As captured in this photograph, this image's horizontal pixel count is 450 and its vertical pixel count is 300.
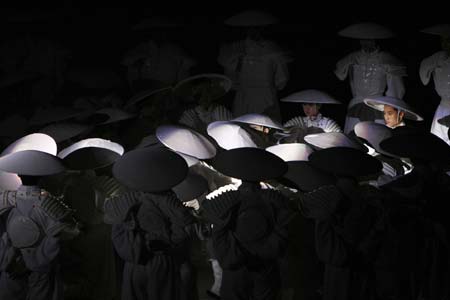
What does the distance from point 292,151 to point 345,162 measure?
943 millimetres

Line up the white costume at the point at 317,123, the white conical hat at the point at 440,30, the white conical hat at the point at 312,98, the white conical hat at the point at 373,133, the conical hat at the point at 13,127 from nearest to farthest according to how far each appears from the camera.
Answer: the white conical hat at the point at 373,133, the conical hat at the point at 13,127, the white conical hat at the point at 312,98, the white costume at the point at 317,123, the white conical hat at the point at 440,30

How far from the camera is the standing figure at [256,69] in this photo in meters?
9.35

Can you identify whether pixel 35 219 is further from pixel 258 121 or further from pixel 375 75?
pixel 375 75

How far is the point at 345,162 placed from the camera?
20.5 ft

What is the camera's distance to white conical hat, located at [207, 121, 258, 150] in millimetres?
7469

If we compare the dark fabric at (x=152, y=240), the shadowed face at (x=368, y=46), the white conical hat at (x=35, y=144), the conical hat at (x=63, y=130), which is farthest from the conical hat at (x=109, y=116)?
the shadowed face at (x=368, y=46)

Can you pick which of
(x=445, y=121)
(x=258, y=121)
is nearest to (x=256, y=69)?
(x=258, y=121)

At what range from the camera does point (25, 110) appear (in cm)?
870

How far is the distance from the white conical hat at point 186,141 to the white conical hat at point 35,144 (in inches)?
30.9

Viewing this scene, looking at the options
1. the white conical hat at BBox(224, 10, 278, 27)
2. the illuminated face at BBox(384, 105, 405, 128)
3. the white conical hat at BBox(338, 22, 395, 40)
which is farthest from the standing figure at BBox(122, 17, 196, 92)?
the illuminated face at BBox(384, 105, 405, 128)

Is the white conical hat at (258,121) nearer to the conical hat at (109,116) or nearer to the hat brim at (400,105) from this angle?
the conical hat at (109,116)

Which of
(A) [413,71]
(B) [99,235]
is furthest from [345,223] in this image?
(A) [413,71]

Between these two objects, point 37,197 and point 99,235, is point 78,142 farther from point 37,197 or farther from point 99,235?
point 37,197

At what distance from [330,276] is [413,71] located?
5.14 m
